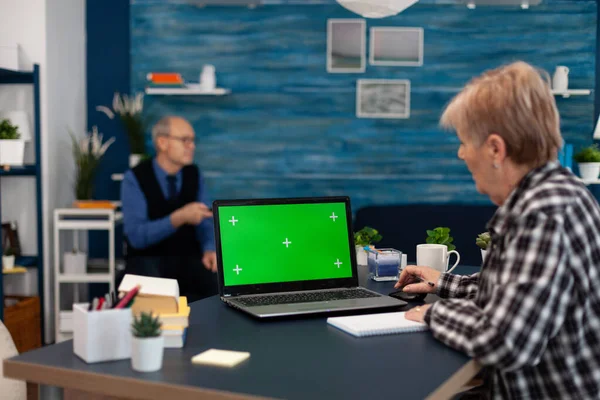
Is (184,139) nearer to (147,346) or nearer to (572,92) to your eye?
(572,92)

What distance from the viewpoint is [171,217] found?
3953 millimetres

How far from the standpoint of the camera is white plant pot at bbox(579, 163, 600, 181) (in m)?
4.74

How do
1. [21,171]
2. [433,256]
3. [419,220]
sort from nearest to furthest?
[433,256] < [21,171] < [419,220]

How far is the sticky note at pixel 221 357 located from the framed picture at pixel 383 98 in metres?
3.67

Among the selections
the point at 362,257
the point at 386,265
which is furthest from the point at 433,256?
the point at 362,257

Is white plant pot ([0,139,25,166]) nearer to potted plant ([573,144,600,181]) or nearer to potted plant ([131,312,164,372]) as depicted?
potted plant ([131,312,164,372])

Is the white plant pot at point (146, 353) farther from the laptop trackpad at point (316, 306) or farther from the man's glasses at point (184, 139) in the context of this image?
the man's glasses at point (184, 139)

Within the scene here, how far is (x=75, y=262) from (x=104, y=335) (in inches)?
131

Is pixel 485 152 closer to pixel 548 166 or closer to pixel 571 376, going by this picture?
pixel 548 166

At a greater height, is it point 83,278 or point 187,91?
point 187,91

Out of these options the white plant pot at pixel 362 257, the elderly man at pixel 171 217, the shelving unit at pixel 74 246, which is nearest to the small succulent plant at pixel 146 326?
the white plant pot at pixel 362 257

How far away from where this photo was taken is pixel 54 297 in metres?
4.87

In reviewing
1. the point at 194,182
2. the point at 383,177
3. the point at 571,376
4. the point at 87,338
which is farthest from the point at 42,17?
the point at 571,376

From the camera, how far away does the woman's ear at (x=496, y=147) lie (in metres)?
1.61
